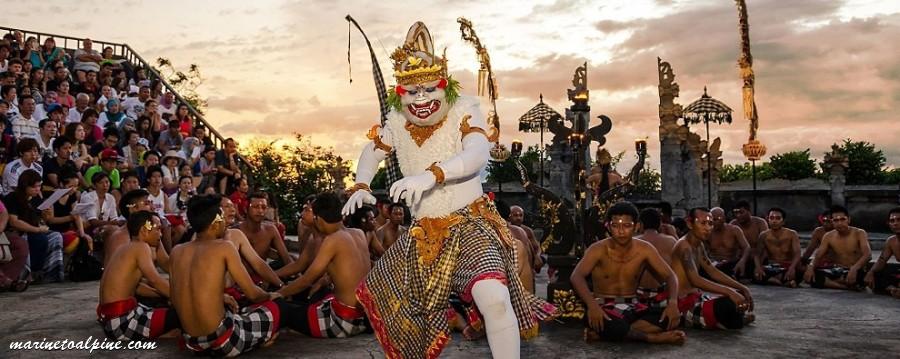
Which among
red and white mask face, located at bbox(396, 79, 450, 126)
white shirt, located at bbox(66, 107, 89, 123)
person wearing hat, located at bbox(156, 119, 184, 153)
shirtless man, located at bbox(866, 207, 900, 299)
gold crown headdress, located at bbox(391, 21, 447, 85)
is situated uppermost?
white shirt, located at bbox(66, 107, 89, 123)

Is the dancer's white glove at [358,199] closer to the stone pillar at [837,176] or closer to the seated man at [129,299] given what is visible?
the seated man at [129,299]

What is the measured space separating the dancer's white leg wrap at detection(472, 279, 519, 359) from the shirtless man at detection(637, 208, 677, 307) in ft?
8.35

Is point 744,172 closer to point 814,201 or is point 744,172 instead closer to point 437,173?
point 814,201

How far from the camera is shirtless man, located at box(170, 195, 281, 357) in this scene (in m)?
4.82

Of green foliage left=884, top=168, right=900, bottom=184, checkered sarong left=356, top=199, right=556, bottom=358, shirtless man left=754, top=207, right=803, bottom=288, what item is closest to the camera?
checkered sarong left=356, top=199, right=556, bottom=358

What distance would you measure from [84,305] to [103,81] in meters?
7.93

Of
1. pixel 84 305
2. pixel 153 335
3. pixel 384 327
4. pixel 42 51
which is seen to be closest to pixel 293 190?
pixel 42 51

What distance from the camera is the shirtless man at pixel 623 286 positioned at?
542cm

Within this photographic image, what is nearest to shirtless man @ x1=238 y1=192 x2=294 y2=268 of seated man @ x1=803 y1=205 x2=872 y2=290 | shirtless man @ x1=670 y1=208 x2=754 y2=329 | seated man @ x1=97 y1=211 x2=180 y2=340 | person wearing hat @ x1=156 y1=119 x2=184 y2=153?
seated man @ x1=97 y1=211 x2=180 y2=340

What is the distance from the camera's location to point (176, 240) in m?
10.4

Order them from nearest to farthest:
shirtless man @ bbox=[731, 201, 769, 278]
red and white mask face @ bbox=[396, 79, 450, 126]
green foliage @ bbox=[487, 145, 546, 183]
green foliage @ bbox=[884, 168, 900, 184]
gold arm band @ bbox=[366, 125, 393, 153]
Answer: red and white mask face @ bbox=[396, 79, 450, 126] → gold arm band @ bbox=[366, 125, 393, 153] → shirtless man @ bbox=[731, 201, 769, 278] → green foliage @ bbox=[884, 168, 900, 184] → green foliage @ bbox=[487, 145, 546, 183]

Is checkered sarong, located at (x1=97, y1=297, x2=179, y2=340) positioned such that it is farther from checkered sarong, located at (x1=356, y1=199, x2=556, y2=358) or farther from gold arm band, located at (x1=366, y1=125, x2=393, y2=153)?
gold arm band, located at (x1=366, y1=125, x2=393, y2=153)

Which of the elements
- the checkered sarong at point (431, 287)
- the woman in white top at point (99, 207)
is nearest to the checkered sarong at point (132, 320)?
the checkered sarong at point (431, 287)

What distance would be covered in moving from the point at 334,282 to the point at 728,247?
617cm
